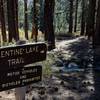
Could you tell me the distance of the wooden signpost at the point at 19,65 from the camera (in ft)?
12.0

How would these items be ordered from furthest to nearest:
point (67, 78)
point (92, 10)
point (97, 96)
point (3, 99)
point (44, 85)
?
point (92, 10) → point (67, 78) → point (44, 85) → point (97, 96) → point (3, 99)

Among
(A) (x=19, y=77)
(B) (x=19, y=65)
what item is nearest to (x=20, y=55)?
(B) (x=19, y=65)

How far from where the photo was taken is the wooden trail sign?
12.0ft

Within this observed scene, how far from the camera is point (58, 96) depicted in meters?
6.66

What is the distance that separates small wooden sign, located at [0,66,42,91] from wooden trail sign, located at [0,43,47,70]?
3.1 inches

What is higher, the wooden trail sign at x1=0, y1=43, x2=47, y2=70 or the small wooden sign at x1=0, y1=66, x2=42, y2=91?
the wooden trail sign at x1=0, y1=43, x2=47, y2=70

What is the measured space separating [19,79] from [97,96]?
3.49m

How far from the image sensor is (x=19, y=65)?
3.80 meters

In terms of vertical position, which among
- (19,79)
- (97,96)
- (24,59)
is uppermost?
(24,59)

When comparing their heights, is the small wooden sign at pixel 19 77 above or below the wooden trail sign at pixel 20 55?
below

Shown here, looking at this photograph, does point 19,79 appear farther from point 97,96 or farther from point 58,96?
point 97,96

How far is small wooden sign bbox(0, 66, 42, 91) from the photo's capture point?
3.67 m

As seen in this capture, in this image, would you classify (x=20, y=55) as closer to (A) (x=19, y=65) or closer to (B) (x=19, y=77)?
(A) (x=19, y=65)

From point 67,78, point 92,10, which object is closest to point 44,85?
point 67,78
